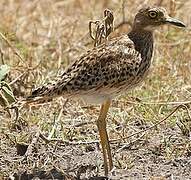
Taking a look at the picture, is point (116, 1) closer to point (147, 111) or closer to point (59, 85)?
point (147, 111)

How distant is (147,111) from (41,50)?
1567 mm

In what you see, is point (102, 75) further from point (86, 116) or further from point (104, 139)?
point (86, 116)

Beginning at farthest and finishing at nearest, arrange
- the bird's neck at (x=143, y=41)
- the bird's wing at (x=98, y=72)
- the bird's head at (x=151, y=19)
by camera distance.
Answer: the bird's head at (x=151, y=19) → the bird's neck at (x=143, y=41) → the bird's wing at (x=98, y=72)

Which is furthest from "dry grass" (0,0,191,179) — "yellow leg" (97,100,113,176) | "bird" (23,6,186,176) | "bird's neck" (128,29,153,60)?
"bird's neck" (128,29,153,60)

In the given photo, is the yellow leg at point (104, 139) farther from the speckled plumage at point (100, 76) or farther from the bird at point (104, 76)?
the speckled plumage at point (100, 76)

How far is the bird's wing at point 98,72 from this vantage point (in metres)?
3.80

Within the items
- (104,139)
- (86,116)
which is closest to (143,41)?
(104,139)

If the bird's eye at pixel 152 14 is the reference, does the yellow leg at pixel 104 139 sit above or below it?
below

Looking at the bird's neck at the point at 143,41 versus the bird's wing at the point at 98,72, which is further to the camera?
the bird's neck at the point at 143,41

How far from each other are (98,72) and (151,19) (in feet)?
1.58

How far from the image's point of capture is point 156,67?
A: 5.38 m

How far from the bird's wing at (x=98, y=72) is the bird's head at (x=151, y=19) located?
23 cm

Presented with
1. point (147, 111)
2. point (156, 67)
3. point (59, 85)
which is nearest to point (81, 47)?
point (156, 67)

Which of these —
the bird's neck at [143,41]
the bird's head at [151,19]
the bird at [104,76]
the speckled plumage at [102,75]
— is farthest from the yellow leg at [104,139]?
the bird's head at [151,19]
